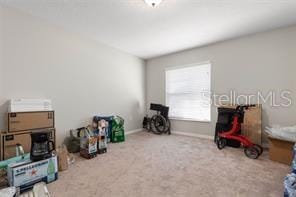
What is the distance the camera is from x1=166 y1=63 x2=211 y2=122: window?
4.15 metres

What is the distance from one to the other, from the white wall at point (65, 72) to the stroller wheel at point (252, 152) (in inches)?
118

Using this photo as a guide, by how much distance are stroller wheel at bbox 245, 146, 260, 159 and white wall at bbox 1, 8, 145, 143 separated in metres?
3.00

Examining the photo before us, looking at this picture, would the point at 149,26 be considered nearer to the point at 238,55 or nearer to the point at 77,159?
the point at 238,55

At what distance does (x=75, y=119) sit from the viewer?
3412 millimetres

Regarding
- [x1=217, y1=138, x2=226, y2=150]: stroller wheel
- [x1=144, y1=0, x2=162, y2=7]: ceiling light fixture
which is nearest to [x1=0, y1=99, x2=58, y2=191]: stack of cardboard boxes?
[x1=144, y1=0, x2=162, y2=7]: ceiling light fixture

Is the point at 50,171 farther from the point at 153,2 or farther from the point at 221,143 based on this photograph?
the point at 221,143

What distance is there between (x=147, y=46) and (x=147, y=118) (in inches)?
87.5

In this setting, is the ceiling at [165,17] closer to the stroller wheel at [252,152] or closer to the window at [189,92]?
the window at [189,92]

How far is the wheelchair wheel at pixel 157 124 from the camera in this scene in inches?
185

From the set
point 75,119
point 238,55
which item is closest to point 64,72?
point 75,119

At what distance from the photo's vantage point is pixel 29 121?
96.7 inches

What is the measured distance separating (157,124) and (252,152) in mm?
2503

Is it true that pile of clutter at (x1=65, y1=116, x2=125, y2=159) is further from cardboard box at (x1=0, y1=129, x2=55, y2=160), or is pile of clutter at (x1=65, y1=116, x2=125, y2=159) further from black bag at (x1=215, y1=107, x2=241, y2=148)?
black bag at (x1=215, y1=107, x2=241, y2=148)

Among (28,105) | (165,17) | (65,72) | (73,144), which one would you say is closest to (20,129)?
(28,105)
